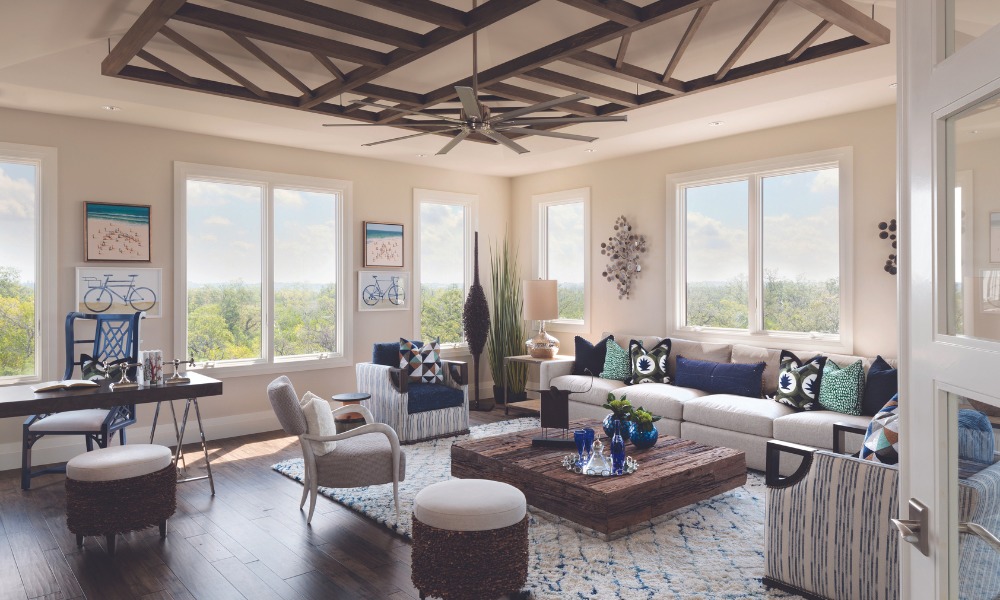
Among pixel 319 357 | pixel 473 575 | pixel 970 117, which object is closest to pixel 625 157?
pixel 319 357

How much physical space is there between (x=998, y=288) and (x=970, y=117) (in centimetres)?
24

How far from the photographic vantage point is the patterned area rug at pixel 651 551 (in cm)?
302

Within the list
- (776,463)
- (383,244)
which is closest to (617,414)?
(776,463)

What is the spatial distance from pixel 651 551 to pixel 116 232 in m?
4.84

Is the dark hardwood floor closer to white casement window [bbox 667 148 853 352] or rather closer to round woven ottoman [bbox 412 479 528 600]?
round woven ottoman [bbox 412 479 528 600]

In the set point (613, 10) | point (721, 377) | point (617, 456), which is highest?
point (613, 10)

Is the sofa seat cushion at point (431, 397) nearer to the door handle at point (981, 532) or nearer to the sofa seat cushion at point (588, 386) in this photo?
the sofa seat cushion at point (588, 386)

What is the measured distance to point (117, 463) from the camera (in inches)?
135

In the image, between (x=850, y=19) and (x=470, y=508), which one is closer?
(x=470, y=508)

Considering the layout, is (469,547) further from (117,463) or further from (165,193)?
(165,193)

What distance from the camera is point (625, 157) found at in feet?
22.8

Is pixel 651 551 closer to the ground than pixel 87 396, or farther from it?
closer to the ground

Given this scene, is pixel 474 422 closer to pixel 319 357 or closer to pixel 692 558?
pixel 319 357

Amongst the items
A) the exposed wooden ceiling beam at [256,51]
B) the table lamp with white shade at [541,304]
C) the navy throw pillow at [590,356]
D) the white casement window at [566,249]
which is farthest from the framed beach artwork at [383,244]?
the exposed wooden ceiling beam at [256,51]
